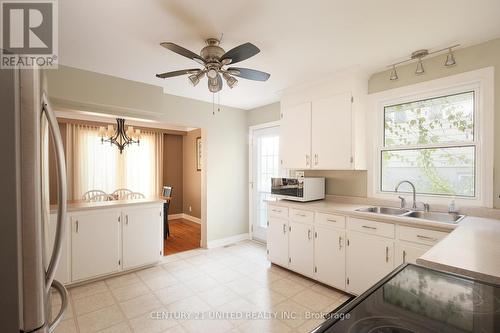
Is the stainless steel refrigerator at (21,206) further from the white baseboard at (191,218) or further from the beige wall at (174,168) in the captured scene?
the beige wall at (174,168)

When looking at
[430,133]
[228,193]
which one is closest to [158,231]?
[228,193]

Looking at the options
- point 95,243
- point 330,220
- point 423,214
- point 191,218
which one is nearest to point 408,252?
point 423,214

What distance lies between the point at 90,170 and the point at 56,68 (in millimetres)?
2922

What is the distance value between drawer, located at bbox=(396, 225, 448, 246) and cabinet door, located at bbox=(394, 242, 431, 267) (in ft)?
0.14

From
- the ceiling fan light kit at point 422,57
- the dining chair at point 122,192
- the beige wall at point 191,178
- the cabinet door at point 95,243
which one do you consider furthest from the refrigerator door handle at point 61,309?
the beige wall at point 191,178

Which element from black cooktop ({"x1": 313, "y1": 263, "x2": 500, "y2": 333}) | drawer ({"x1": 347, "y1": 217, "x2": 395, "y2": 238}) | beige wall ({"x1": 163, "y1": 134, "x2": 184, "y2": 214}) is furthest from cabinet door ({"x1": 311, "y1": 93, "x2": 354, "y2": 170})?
beige wall ({"x1": 163, "y1": 134, "x2": 184, "y2": 214})

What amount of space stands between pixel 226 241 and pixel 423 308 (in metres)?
3.71

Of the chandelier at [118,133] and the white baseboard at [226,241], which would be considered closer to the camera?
the white baseboard at [226,241]

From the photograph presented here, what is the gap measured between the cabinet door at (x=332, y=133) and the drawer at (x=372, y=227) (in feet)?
2.14

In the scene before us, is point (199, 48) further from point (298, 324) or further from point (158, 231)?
point (298, 324)

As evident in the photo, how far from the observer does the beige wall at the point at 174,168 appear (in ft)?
20.6

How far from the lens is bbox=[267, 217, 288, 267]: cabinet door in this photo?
316cm

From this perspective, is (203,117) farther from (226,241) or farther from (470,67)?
(470,67)

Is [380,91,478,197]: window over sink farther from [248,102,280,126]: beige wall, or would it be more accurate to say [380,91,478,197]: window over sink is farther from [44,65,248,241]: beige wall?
[44,65,248,241]: beige wall
